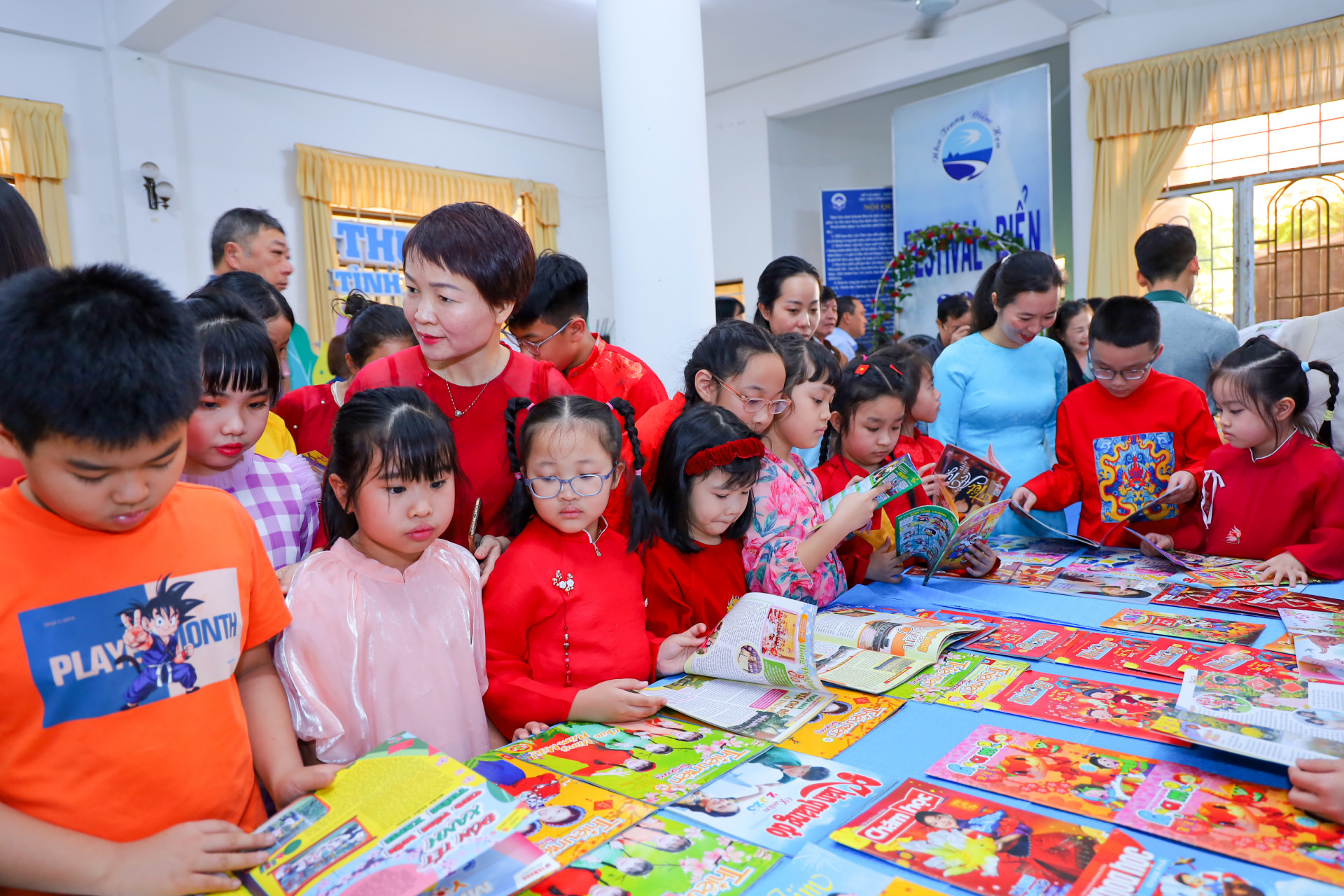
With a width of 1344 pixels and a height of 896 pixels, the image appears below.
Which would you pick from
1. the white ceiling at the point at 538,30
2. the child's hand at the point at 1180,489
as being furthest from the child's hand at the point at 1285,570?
the white ceiling at the point at 538,30

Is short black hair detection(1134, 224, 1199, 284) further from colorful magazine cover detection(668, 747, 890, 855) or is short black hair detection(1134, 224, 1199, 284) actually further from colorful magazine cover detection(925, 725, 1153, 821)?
colorful magazine cover detection(668, 747, 890, 855)

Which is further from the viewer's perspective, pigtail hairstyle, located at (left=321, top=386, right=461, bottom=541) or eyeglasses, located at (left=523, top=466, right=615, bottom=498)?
eyeglasses, located at (left=523, top=466, right=615, bottom=498)

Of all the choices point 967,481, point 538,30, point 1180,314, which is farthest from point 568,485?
point 538,30

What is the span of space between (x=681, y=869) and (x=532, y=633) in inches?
25.5

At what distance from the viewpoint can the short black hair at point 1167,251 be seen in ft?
10.9

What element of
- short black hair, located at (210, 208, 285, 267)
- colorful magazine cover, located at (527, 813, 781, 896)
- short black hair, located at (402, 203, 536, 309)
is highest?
short black hair, located at (210, 208, 285, 267)

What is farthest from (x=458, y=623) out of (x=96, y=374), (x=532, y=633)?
(x=96, y=374)

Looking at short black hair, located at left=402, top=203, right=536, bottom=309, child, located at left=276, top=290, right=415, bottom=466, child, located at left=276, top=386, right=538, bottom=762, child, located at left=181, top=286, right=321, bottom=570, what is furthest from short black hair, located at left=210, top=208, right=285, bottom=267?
child, located at left=276, top=386, right=538, bottom=762

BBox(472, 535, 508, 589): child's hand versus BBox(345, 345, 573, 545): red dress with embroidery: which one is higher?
BBox(345, 345, 573, 545): red dress with embroidery

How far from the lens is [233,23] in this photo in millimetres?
6344

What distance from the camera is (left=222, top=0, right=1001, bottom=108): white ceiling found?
6297 millimetres

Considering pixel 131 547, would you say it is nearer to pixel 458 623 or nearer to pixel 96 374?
pixel 96 374

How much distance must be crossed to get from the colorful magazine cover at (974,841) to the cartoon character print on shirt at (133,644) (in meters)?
0.79

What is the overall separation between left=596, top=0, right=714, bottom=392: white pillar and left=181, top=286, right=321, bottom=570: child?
2221 mm
